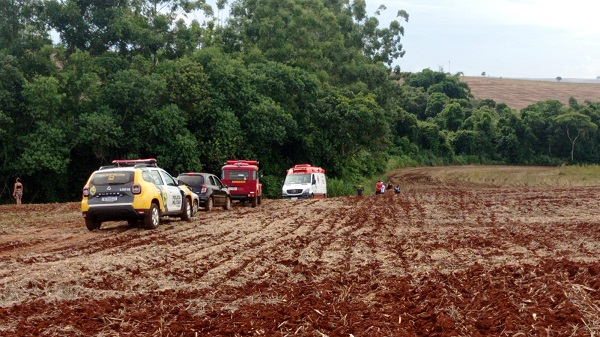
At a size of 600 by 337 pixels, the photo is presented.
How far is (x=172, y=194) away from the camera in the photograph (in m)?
20.6

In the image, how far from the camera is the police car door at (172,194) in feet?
66.4

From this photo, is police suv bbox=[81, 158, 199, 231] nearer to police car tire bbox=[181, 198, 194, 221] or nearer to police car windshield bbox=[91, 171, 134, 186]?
police car windshield bbox=[91, 171, 134, 186]

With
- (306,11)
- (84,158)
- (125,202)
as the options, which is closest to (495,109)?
(306,11)

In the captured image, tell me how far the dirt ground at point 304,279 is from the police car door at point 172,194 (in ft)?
1.85

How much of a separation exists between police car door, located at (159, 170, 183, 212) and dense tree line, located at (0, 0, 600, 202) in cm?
2000

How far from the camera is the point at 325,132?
182 feet

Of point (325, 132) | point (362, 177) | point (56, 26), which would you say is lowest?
point (362, 177)

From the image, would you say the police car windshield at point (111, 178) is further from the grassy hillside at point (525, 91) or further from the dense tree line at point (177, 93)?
the grassy hillside at point (525, 91)

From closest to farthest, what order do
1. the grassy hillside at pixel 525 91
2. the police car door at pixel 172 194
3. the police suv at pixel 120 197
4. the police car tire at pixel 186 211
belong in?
1. the police suv at pixel 120 197
2. the police car door at pixel 172 194
3. the police car tire at pixel 186 211
4. the grassy hillside at pixel 525 91

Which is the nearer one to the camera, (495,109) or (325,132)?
(325,132)

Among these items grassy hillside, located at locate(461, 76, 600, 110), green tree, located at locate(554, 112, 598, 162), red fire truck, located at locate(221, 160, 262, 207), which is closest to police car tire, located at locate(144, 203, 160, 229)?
red fire truck, located at locate(221, 160, 262, 207)

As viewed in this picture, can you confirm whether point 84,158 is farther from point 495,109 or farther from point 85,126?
point 495,109

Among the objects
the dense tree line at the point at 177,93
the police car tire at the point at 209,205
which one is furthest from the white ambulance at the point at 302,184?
the police car tire at the point at 209,205

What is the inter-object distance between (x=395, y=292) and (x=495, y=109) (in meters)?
97.1
